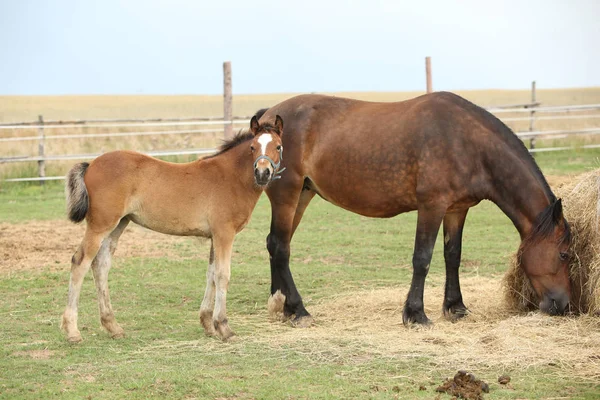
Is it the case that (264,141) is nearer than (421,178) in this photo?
Yes

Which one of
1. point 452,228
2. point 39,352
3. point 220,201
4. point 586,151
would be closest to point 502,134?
point 452,228

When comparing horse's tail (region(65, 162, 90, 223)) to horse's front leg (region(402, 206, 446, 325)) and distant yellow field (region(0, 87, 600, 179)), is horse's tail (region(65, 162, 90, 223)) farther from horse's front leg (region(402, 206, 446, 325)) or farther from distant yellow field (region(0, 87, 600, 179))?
distant yellow field (region(0, 87, 600, 179))

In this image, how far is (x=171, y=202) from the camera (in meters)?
6.87

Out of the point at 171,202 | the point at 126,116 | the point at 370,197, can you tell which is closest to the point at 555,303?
the point at 370,197

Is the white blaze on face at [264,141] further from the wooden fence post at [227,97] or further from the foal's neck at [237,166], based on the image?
the wooden fence post at [227,97]

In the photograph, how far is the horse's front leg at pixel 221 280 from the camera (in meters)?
6.79

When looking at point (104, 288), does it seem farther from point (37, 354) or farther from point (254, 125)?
point (254, 125)

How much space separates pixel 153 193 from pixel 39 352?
1645mm

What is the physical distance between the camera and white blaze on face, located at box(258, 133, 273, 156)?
6.67 meters

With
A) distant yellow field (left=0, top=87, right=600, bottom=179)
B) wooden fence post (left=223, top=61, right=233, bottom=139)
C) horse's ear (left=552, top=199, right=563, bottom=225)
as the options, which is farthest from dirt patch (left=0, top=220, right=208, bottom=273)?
wooden fence post (left=223, top=61, right=233, bottom=139)

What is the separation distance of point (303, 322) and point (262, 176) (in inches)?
70.1

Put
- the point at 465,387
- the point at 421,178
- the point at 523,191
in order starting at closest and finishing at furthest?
the point at 465,387 → the point at 523,191 → the point at 421,178

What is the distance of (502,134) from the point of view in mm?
7367

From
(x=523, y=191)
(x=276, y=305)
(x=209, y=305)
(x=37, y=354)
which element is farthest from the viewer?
(x=276, y=305)
